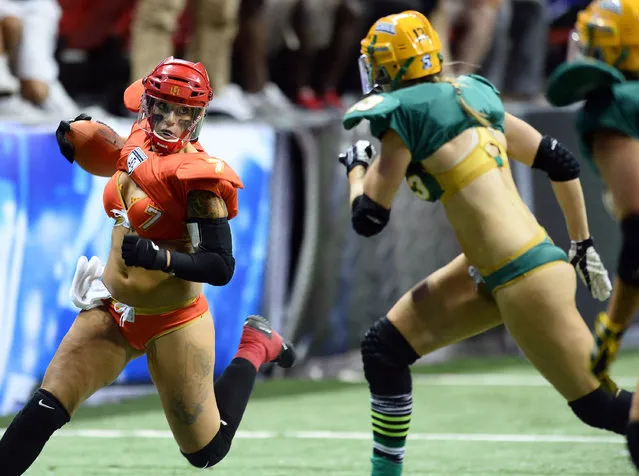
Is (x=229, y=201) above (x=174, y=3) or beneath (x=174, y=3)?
above

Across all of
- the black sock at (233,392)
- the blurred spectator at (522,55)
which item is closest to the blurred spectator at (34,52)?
the black sock at (233,392)

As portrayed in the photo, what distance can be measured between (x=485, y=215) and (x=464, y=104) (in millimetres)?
414

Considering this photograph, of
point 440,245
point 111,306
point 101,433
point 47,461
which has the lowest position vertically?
point 440,245

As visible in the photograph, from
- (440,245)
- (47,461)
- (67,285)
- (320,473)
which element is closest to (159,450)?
(47,461)

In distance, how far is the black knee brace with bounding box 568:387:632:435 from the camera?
4.65 metres

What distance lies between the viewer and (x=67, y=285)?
8.02 m

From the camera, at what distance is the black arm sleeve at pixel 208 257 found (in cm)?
463

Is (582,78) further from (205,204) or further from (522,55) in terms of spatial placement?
(522,55)

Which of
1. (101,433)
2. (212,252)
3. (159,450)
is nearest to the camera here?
(212,252)

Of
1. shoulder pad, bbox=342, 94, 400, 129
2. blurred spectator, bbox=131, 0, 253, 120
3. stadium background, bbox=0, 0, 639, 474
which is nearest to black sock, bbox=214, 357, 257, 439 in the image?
shoulder pad, bbox=342, 94, 400, 129

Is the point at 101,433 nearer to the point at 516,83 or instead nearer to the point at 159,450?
the point at 159,450

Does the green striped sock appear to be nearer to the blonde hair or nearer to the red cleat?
the red cleat

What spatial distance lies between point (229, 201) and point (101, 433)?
9.28 ft

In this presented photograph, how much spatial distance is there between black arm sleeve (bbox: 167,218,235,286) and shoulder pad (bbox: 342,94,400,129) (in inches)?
23.0
